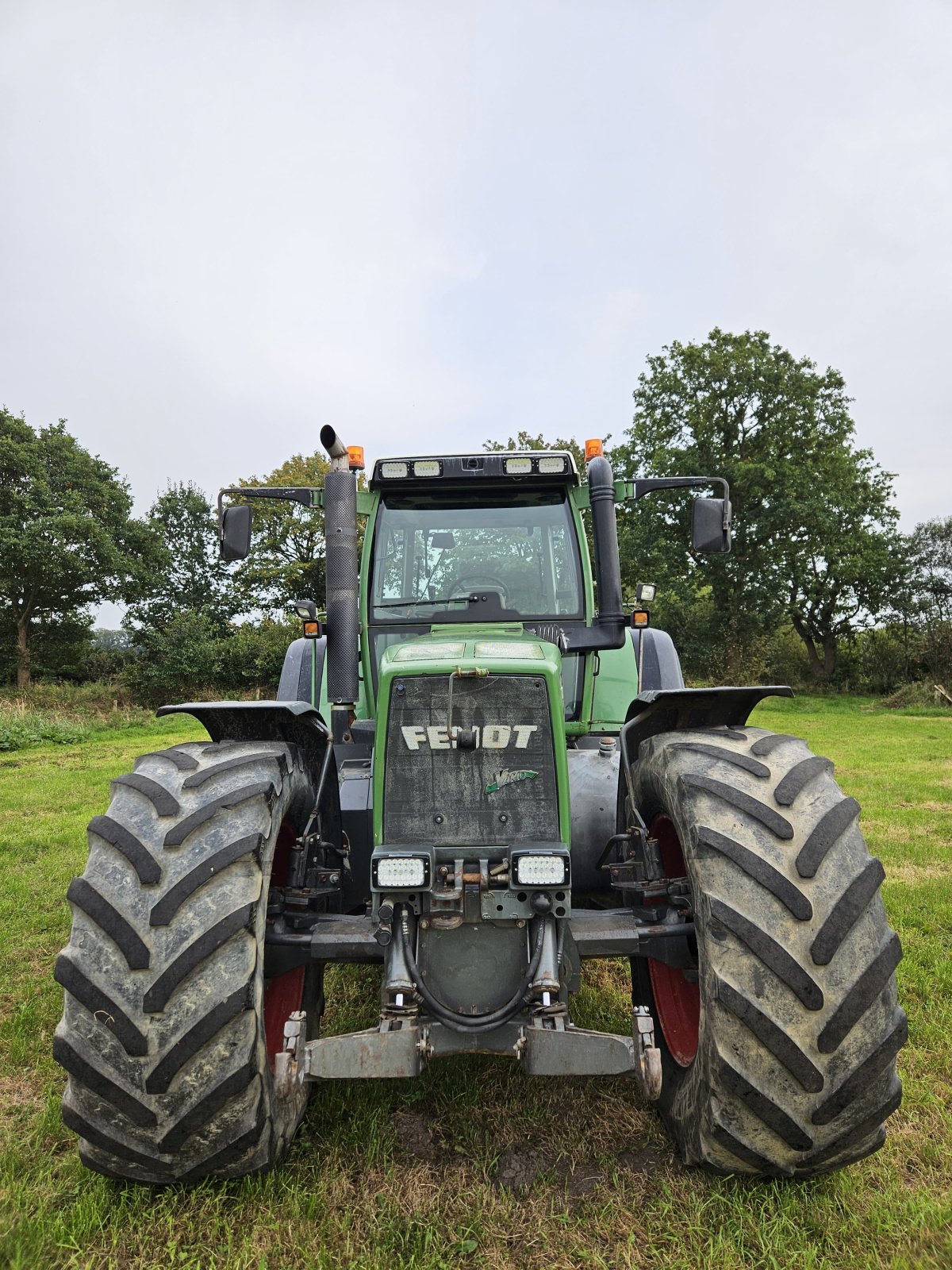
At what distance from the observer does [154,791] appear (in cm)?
233

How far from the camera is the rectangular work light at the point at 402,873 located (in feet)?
7.59

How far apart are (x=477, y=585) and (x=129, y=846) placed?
7.54ft

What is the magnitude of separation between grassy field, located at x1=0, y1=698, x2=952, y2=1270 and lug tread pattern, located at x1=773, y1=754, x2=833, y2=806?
1.10m

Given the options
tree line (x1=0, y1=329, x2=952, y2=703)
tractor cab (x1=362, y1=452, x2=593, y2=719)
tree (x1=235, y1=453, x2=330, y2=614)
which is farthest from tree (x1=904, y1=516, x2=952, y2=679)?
tractor cab (x1=362, y1=452, x2=593, y2=719)

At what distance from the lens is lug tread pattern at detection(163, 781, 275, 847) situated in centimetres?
219

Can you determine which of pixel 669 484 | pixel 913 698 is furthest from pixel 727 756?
pixel 913 698

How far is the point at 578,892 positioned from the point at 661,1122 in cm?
85

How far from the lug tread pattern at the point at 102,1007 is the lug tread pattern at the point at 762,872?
159cm

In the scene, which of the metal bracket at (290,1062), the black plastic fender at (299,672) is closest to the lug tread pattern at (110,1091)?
the metal bracket at (290,1062)

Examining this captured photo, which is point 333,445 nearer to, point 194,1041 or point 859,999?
point 194,1041

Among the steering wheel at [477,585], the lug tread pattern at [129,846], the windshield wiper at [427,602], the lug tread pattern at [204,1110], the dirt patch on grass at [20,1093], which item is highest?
the steering wheel at [477,585]

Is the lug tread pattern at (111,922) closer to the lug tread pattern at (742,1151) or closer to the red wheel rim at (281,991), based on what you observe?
the red wheel rim at (281,991)

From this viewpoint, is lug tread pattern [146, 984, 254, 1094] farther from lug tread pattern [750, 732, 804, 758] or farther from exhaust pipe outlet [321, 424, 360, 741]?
lug tread pattern [750, 732, 804, 758]

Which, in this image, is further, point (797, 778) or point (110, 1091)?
point (797, 778)
